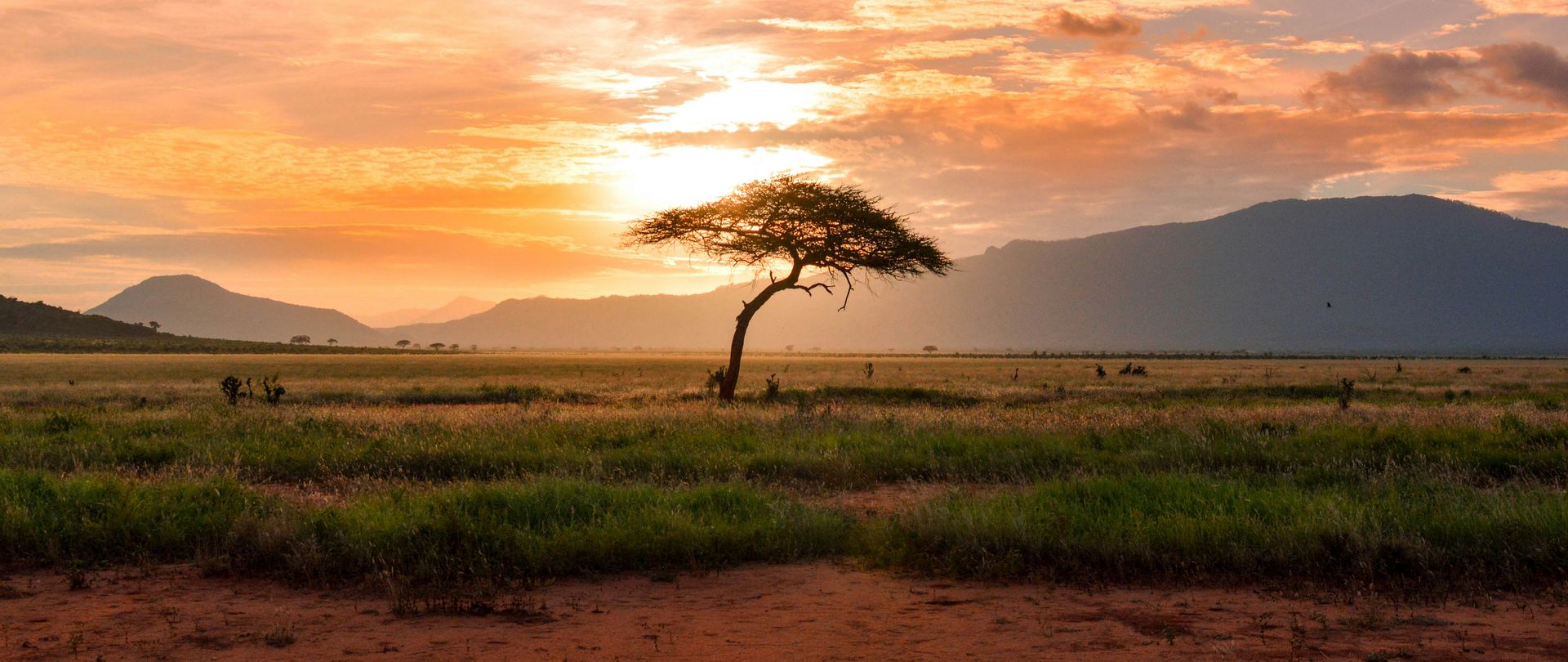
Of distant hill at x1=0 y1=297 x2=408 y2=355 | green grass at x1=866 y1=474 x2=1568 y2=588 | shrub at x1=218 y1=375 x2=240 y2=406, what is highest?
distant hill at x1=0 y1=297 x2=408 y2=355

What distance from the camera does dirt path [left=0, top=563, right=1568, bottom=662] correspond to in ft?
22.5

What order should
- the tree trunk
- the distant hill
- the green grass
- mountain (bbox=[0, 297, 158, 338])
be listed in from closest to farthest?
the green grass < the tree trunk < the distant hill < mountain (bbox=[0, 297, 158, 338])

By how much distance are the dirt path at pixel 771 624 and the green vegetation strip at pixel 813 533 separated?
526 millimetres

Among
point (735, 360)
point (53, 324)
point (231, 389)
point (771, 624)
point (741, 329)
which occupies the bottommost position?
point (771, 624)

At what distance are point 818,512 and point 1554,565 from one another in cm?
691

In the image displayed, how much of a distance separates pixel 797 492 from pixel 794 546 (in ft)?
12.2

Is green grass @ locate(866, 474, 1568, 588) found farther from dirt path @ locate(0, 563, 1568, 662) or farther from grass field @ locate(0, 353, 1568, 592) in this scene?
dirt path @ locate(0, 563, 1568, 662)

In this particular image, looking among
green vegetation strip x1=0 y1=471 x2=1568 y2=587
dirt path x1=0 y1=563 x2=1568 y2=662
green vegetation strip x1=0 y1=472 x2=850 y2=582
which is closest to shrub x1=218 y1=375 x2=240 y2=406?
green vegetation strip x1=0 y1=472 x2=850 y2=582

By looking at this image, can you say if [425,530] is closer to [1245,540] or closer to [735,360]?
[1245,540]

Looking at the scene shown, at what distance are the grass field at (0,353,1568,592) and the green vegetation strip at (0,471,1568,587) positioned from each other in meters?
0.03

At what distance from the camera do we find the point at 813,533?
10.3 m

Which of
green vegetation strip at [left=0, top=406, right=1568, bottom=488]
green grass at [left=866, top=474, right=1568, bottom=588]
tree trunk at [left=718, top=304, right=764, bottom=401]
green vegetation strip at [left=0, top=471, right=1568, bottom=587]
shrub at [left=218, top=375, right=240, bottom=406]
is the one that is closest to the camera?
green grass at [left=866, top=474, right=1568, bottom=588]

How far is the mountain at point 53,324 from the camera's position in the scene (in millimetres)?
142000

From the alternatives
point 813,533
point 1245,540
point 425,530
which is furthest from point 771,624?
point 1245,540
